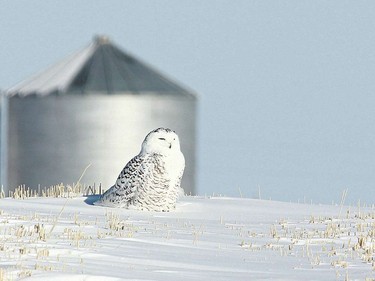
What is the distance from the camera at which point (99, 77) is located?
2352 cm

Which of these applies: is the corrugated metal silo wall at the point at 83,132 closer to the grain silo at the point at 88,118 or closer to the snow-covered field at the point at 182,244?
the grain silo at the point at 88,118

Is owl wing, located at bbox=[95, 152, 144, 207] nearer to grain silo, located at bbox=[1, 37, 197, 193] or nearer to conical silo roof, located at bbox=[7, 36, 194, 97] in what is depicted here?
grain silo, located at bbox=[1, 37, 197, 193]

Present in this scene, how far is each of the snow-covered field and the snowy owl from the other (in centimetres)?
22

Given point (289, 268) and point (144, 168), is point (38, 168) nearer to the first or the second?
point (144, 168)

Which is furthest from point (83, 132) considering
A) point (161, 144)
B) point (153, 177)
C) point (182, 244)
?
point (182, 244)

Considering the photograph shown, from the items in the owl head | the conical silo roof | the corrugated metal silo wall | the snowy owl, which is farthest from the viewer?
the conical silo roof

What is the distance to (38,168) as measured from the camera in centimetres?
2270

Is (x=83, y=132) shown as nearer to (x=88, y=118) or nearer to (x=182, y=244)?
(x=88, y=118)

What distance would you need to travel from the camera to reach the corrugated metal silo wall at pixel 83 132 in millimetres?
22062

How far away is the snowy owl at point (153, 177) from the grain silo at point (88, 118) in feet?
28.5

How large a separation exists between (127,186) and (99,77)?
1049cm

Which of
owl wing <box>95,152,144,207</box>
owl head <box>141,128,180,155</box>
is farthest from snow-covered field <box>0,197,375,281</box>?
owl head <box>141,128,180,155</box>

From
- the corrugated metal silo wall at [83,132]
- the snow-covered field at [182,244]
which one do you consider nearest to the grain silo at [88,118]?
the corrugated metal silo wall at [83,132]

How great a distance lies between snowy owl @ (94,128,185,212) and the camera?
43.0 ft
